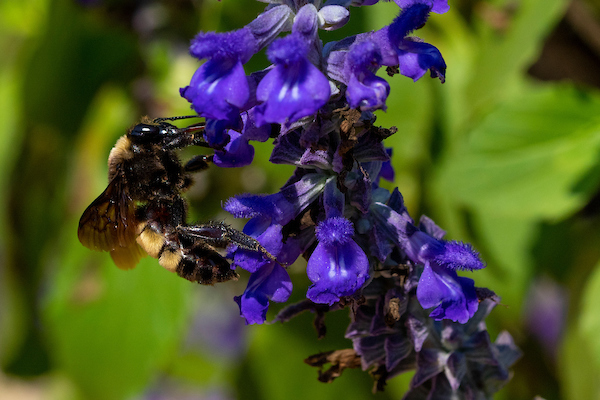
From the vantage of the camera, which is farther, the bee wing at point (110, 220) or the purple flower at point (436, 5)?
the bee wing at point (110, 220)

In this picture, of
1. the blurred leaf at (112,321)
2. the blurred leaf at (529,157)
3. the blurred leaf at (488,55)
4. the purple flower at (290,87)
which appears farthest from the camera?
the blurred leaf at (112,321)

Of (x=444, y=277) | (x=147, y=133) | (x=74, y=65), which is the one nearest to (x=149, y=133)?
(x=147, y=133)

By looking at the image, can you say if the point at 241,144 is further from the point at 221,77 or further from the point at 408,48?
the point at 408,48

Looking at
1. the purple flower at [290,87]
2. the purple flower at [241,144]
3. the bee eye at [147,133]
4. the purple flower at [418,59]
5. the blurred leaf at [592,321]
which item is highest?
the purple flower at [418,59]

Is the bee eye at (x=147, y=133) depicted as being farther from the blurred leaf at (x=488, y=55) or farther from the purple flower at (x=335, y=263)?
the blurred leaf at (x=488, y=55)

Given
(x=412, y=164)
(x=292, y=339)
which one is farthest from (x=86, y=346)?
(x=412, y=164)

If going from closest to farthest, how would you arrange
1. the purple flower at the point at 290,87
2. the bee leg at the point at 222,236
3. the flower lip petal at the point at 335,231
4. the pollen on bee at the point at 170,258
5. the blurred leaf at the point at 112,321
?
the purple flower at the point at 290,87
the flower lip petal at the point at 335,231
the bee leg at the point at 222,236
the pollen on bee at the point at 170,258
the blurred leaf at the point at 112,321

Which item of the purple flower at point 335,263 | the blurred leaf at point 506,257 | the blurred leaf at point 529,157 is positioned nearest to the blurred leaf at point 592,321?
the blurred leaf at point 529,157

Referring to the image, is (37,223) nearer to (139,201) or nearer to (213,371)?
(213,371)
